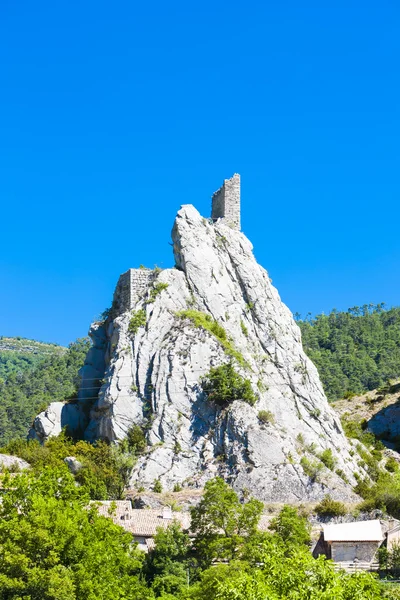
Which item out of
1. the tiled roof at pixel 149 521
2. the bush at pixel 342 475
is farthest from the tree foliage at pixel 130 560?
the bush at pixel 342 475

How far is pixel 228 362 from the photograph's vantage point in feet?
220

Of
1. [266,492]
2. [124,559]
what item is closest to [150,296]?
[266,492]

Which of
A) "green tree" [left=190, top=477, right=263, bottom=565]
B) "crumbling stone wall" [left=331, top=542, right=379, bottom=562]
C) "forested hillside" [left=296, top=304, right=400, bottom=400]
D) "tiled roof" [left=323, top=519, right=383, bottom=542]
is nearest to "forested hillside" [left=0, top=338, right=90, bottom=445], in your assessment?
"forested hillside" [left=296, top=304, right=400, bottom=400]

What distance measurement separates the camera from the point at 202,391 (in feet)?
215

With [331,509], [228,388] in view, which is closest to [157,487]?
[228,388]

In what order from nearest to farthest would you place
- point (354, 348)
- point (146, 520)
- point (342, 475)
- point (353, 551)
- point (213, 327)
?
point (353, 551) → point (146, 520) → point (342, 475) → point (213, 327) → point (354, 348)

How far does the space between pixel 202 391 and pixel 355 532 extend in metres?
16.4

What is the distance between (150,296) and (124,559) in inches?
1287

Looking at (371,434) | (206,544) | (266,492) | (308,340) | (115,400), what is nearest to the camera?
(206,544)

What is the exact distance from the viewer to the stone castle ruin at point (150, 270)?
241 ft

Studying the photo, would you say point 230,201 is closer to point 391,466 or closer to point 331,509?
point 391,466

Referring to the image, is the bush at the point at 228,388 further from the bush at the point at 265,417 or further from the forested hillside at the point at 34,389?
the forested hillside at the point at 34,389

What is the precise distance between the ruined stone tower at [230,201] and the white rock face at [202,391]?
71.5 inches

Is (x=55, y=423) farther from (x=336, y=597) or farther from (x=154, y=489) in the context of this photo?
(x=336, y=597)
